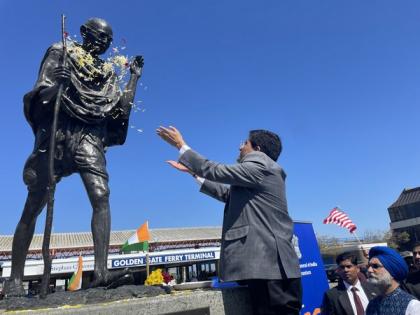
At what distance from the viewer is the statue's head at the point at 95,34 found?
3.96 m

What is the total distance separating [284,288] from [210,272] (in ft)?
76.0

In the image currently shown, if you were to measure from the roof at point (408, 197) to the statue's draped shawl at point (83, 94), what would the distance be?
166 feet

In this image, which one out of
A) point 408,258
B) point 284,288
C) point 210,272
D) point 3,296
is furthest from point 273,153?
point 210,272

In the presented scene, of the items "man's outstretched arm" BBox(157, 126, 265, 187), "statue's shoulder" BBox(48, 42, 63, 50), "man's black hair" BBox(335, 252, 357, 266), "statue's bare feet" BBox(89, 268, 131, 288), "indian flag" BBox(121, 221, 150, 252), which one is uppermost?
"indian flag" BBox(121, 221, 150, 252)

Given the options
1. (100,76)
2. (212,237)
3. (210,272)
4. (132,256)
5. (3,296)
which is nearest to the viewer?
(3,296)

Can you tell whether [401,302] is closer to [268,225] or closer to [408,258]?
[268,225]

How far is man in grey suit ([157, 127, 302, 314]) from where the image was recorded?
2432 mm

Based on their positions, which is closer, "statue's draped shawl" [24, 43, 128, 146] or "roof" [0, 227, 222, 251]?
"statue's draped shawl" [24, 43, 128, 146]

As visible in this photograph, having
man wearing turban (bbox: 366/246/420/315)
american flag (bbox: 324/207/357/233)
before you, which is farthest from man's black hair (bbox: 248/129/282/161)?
american flag (bbox: 324/207/357/233)

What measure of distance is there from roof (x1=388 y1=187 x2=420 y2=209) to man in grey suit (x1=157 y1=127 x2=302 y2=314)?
167ft

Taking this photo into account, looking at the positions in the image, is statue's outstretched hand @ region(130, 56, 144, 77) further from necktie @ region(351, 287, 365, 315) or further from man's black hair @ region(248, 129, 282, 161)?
necktie @ region(351, 287, 365, 315)

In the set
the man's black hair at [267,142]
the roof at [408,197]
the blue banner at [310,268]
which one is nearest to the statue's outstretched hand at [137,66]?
the man's black hair at [267,142]

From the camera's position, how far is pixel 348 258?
163 inches

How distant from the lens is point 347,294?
12.6ft
